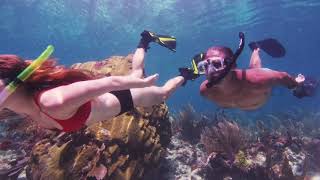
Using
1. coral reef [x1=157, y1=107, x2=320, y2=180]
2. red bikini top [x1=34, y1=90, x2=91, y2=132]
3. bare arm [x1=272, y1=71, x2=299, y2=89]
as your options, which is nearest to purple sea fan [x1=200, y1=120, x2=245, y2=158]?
coral reef [x1=157, y1=107, x2=320, y2=180]

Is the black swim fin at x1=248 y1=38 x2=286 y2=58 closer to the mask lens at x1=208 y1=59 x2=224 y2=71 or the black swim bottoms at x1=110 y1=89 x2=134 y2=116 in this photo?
the mask lens at x1=208 y1=59 x2=224 y2=71

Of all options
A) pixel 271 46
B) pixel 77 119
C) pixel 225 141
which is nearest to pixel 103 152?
pixel 77 119

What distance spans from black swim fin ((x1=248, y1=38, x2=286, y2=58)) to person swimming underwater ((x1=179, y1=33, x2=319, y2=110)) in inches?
52.7

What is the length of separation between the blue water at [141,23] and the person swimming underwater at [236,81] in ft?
62.4

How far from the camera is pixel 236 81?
237 inches

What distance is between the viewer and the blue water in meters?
34.8

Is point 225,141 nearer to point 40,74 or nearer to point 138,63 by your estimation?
point 138,63

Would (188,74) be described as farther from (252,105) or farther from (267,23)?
(267,23)

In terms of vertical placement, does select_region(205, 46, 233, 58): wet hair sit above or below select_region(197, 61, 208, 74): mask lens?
above

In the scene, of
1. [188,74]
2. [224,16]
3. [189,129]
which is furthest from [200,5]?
[188,74]

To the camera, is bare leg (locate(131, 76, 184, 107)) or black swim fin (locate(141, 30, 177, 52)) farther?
black swim fin (locate(141, 30, 177, 52))

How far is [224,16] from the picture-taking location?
38.3m

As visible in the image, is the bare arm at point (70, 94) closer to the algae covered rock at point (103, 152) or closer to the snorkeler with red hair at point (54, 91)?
the snorkeler with red hair at point (54, 91)

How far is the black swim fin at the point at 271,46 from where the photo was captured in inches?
308
